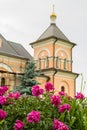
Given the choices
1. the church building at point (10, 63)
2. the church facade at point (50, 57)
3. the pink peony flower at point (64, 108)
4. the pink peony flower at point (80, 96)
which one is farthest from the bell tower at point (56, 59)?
the pink peony flower at point (64, 108)

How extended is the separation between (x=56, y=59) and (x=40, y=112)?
3082cm

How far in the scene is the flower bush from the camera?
13.4 ft

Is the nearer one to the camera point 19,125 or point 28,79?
point 19,125

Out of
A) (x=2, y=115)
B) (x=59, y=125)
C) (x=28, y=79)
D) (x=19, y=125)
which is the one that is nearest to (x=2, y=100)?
(x=2, y=115)

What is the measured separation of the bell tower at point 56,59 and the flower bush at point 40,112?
93.3ft

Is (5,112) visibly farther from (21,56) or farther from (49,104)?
Answer: (21,56)

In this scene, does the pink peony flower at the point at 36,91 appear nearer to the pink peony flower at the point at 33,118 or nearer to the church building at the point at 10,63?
the pink peony flower at the point at 33,118

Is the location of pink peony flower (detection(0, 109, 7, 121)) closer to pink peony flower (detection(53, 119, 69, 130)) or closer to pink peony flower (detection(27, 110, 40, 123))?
pink peony flower (detection(27, 110, 40, 123))

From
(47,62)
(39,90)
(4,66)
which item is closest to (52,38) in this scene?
(47,62)

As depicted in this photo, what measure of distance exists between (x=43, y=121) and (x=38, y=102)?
20.1 inches

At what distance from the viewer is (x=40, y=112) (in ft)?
14.3

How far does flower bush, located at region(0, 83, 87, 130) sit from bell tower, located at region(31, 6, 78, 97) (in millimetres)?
28433

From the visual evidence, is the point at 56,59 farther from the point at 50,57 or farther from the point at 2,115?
the point at 2,115

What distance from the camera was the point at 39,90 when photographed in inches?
190
